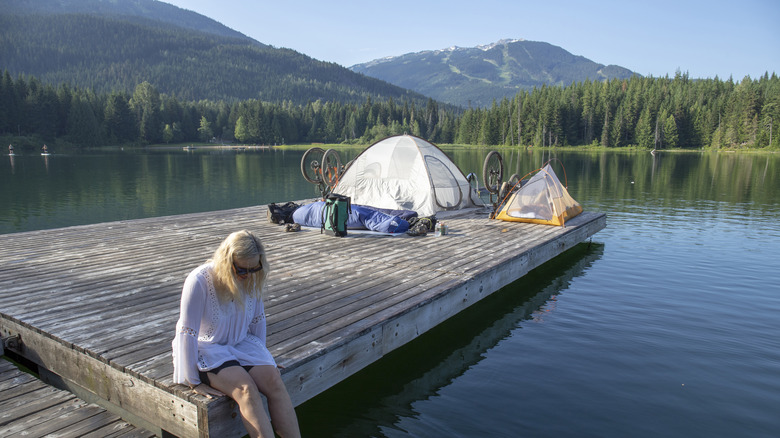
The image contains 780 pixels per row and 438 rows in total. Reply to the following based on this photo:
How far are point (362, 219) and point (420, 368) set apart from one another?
4867mm

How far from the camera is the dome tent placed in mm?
12570

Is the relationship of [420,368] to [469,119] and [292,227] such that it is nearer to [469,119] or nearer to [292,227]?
[292,227]

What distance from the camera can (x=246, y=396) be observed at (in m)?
3.52

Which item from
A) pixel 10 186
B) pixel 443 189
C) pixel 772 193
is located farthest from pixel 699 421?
pixel 10 186

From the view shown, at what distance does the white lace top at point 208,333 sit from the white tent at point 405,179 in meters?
9.62

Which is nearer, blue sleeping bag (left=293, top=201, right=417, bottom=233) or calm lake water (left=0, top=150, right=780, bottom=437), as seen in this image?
calm lake water (left=0, top=150, right=780, bottom=437)

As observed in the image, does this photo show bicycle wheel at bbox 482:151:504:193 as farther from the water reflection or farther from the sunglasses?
the sunglasses

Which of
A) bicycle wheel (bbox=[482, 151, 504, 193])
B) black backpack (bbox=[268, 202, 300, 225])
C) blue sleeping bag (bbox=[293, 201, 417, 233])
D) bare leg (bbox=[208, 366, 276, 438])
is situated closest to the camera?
bare leg (bbox=[208, 366, 276, 438])

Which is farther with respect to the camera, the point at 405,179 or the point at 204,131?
the point at 204,131

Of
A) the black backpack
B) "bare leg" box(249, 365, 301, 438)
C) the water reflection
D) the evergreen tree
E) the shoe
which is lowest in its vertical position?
the water reflection

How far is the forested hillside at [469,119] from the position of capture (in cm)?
8481

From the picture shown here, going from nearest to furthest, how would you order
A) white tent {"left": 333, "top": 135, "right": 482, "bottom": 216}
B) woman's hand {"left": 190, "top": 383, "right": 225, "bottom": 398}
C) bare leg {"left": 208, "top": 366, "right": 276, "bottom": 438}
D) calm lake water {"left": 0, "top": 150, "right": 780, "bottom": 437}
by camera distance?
bare leg {"left": 208, "top": 366, "right": 276, "bottom": 438} < woman's hand {"left": 190, "top": 383, "right": 225, "bottom": 398} < calm lake water {"left": 0, "top": 150, "right": 780, "bottom": 437} < white tent {"left": 333, "top": 135, "right": 482, "bottom": 216}

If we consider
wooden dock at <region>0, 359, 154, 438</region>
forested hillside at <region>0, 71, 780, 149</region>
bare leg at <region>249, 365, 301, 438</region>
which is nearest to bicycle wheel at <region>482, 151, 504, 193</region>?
bare leg at <region>249, 365, 301, 438</region>

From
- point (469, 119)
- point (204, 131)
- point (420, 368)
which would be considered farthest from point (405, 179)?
point (204, 131)
